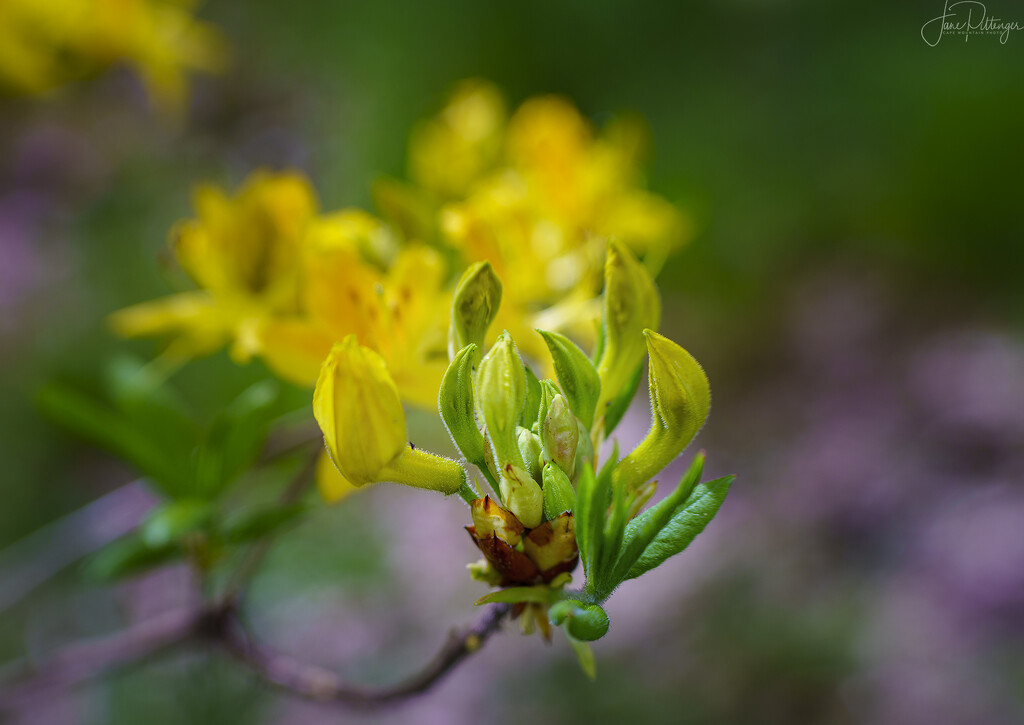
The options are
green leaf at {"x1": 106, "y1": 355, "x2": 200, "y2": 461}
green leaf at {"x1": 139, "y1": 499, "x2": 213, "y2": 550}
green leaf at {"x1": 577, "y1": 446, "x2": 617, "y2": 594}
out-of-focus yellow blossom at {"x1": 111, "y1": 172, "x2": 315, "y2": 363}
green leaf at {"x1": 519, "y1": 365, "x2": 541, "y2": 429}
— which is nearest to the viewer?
green leaf at {"x1": 577, "y1": 446, "x2": 617, "y2": 594}

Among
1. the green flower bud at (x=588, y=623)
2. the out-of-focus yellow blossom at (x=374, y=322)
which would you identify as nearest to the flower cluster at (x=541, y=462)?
the green flower bud at (x=588, y=623)

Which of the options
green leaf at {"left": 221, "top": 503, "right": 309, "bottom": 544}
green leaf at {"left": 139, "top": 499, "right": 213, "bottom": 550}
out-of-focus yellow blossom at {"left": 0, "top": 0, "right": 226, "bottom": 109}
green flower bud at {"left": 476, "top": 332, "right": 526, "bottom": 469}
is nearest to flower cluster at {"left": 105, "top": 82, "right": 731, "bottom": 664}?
green flower bud at {"left": 476, "top": 332, "right": 526, "bottom": 469}

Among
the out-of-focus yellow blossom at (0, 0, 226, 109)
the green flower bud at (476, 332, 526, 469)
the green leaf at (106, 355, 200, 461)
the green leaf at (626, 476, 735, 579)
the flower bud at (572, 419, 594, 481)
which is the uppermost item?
the out-of-focus yellow blossom at (0, 0, 226, 109)

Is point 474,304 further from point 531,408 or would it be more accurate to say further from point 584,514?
point 584,514

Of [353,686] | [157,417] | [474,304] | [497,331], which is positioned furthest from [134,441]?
[474,304]

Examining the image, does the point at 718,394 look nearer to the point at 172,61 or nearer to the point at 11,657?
the point at 172,61

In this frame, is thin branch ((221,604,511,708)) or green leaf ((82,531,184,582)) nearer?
thin branch ((221,604,511,708))

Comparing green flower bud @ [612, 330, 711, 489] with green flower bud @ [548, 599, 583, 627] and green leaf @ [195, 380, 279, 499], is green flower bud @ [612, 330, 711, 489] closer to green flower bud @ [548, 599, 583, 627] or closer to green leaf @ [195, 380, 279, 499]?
green flower bud @ [548, 599, 583, 627]
